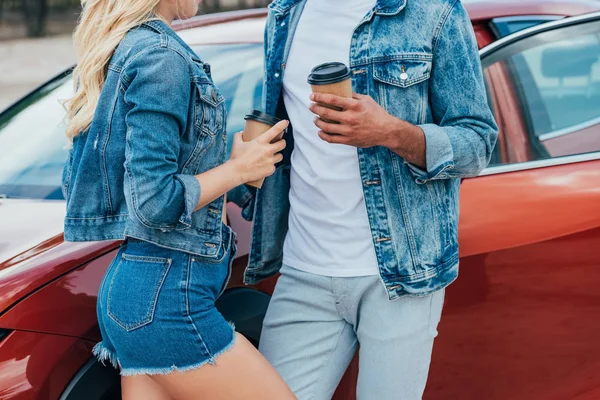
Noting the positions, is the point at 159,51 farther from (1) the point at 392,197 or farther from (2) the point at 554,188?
(2) the point at 554,188

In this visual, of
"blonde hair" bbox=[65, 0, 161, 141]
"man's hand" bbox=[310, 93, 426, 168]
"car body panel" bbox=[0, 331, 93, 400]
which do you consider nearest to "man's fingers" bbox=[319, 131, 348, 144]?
"man's hand" bbox=[310, 93, 426, 168]

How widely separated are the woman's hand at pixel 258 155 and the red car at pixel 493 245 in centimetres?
50

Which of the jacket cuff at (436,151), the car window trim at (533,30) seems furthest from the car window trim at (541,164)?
the jacket cuff at (436,151)

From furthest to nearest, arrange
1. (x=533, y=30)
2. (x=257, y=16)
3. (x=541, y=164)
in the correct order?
(x=257, y=16) → (x=533, y=30) → (x=541, y=164)

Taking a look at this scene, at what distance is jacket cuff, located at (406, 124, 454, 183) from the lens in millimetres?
1873

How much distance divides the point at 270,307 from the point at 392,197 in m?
0.47

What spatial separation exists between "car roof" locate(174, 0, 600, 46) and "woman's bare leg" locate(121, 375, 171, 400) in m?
1.39

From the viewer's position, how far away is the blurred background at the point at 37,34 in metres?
16.0

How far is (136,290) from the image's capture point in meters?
1.72

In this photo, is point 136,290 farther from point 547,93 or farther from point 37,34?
A: point 37,34

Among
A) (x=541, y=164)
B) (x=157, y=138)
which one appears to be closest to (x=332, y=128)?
(x=157, y=138)

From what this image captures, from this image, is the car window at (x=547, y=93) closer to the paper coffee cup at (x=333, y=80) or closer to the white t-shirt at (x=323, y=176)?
the white t-shirt at (x=323, y=176)

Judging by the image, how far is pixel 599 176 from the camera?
2504 millimetres

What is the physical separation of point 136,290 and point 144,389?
27 centimetres
